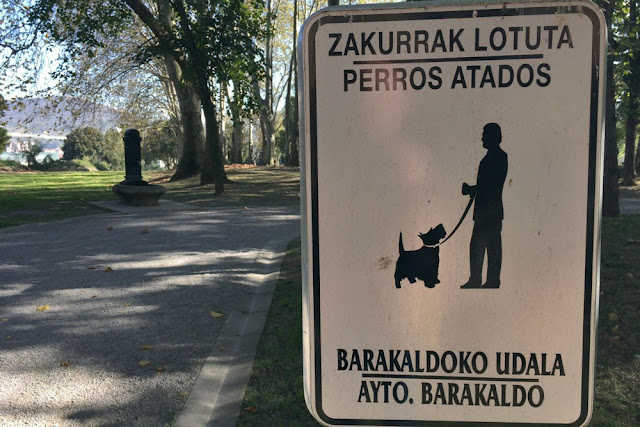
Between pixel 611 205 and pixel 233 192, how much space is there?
11439mm

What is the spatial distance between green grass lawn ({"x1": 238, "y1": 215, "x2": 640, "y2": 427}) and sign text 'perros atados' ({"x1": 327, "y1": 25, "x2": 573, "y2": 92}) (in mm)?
2888

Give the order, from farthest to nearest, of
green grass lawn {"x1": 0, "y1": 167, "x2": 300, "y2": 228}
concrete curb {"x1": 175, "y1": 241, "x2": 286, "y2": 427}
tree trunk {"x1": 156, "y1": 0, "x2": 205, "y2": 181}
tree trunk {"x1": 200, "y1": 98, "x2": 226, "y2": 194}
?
1. tree trunk {"x1": 156, "y1": 0, "x2": 205, "y2": 181}
2. tree trunk {"x1": 200, "y1": 98, "x2": 226, "y2": 194}
3. green grass lawn {"x1": 0, "y1": 167, "x2": 300, "y2": 228}
4. concrete curb {"x1": 175, "y1": 241, "x2": 286, "y2": 427}

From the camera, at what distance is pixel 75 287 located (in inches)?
285

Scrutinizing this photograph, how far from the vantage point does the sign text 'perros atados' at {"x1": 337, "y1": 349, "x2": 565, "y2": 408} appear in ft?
4.63

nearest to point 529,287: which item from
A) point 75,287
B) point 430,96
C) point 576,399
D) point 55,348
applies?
point 576,399

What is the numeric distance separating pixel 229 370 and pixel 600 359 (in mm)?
2775

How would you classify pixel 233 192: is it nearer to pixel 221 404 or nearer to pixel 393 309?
pixel 221 404

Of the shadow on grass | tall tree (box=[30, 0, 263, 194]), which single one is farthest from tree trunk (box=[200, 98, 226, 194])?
the shadow on grass

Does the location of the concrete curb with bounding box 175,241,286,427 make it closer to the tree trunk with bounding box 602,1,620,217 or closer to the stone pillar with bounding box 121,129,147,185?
the tree trunk with bounding box 602,1,620,217

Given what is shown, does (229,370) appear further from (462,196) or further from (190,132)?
(190,132)

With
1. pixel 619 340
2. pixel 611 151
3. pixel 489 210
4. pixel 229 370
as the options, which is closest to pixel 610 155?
pixel 611 151

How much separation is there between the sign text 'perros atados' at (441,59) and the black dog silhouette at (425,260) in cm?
33

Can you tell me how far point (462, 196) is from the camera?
4.49 ft

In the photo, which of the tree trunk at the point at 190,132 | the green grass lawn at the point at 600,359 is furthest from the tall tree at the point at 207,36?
the green grass lawn at the point at 600,359
